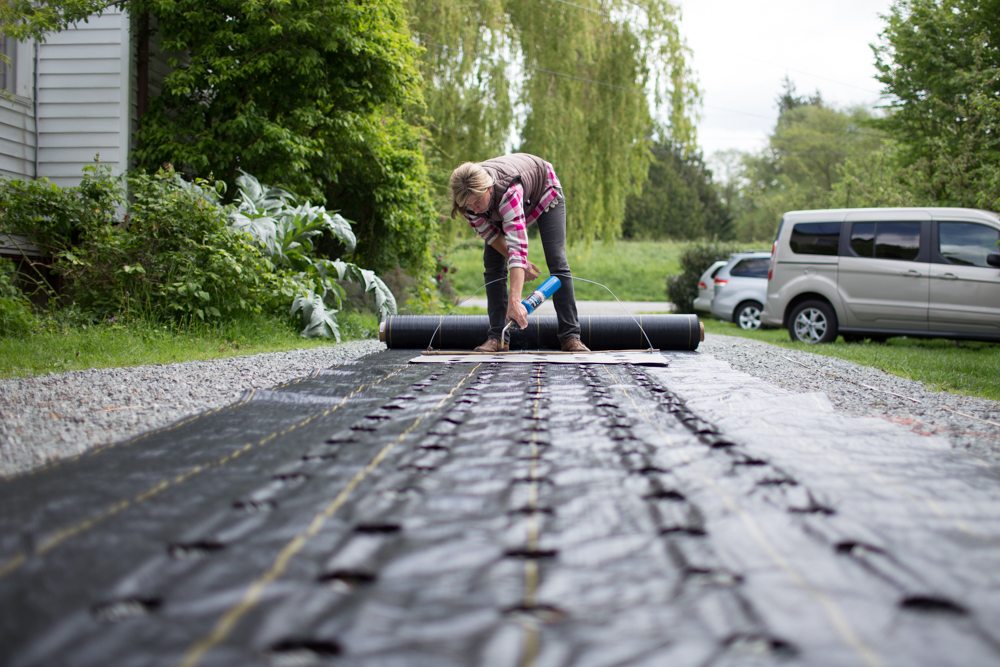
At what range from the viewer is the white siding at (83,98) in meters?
9.10

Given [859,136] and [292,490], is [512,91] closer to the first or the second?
[292,490]

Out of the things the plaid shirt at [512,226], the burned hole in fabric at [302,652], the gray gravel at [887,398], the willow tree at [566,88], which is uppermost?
the willow tree at [566,88]

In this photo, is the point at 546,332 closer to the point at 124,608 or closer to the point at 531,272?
the point at 531,272

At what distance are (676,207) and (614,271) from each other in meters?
16.3

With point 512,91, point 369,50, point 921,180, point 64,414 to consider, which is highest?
point 512,91

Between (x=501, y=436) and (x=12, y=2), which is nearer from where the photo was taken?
(x=501, y=436)

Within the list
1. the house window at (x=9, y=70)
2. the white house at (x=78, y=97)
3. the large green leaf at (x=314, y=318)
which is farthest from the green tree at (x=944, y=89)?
the house window at (x=9, y=70)

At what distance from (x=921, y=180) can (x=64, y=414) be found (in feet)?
39.8

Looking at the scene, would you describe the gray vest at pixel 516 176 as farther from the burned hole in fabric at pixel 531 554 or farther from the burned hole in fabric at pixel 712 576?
the burned hole in fabric at pixel 712 576

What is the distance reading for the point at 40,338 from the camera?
574 cm

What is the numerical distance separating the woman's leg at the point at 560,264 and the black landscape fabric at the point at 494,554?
2.99 meters

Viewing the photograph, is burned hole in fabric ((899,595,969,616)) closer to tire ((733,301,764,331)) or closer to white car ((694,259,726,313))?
tire ((733,301,764,331))

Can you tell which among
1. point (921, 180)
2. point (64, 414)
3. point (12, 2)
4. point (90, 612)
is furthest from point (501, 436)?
point (921, 180)

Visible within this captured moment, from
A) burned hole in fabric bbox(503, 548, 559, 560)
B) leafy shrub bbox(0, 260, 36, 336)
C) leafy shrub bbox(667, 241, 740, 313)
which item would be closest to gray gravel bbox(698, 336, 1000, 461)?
burned hole in fabric bbox(503, 548, 559, 560)
